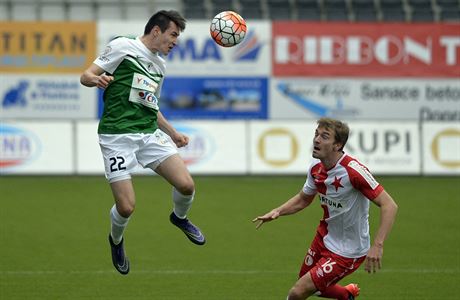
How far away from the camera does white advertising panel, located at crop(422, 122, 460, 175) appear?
70.9 ft

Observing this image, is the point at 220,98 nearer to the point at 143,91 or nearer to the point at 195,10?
the point at 195,10

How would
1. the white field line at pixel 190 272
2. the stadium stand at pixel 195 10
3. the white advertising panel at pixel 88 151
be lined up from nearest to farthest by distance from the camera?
1. the white field line at pixel 190 272
2. the white advertising panel at pixel 88 151
3. the stadium stand at pixel 195 10

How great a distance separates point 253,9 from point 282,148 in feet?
25.5

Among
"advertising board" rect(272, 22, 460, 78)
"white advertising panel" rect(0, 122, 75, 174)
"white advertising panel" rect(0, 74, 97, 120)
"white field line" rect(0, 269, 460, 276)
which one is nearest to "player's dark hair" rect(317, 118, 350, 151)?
"white field line" rect(0, 269, 460, 276)

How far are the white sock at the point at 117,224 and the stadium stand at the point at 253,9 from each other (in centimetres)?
1881

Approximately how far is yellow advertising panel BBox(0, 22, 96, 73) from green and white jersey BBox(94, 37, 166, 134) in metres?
17.4

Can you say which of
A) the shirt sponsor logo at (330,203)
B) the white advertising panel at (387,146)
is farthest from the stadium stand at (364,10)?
the shirt sponsor logo at (330,203)

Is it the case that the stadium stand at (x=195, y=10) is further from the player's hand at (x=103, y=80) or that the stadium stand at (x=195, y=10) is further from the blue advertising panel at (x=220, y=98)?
the player's hand at (x=103, y=80)

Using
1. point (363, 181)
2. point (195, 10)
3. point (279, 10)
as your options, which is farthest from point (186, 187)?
point (279, 10)

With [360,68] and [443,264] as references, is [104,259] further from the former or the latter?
→ [360,68]

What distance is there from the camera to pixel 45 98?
1025 inches

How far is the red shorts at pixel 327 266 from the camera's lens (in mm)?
7691

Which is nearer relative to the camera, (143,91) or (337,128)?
(337,128)

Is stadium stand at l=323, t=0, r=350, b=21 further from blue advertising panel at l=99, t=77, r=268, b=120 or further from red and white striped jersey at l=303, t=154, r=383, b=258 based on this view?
red and white striped jersey at l=303, t=154, r=383, b=258
